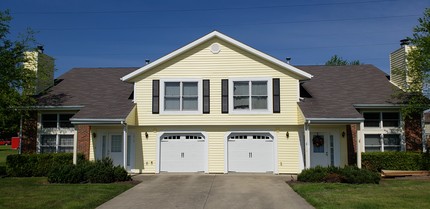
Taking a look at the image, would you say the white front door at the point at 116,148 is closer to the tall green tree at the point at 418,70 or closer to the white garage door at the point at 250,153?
the white garage door at the point at 250,153

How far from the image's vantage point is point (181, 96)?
20844 mm

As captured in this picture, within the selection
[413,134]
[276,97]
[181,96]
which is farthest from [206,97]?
[413,134]

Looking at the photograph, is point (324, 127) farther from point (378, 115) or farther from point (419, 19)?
point (419, 19)

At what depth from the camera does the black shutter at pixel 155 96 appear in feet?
68.0

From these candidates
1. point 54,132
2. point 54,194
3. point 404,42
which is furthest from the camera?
point 404,42

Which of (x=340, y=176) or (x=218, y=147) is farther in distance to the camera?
(x=218, y=147)

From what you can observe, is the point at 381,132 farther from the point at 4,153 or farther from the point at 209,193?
the point at 4,153

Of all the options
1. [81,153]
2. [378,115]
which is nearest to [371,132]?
[378,115]

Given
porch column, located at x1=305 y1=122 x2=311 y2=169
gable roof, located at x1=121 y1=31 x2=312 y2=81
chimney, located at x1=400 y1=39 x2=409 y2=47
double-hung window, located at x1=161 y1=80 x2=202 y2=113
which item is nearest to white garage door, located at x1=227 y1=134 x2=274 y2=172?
porch column, located at x1=305 y1=122 x2=311 y2=169

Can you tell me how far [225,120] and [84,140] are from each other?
25.4 ft

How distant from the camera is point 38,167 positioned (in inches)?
771

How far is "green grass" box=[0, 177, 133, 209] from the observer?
11616mm

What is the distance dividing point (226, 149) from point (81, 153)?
7513mm

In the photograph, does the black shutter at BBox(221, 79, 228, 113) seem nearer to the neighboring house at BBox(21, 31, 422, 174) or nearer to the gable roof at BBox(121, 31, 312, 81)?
the neighboring house at BBox(21, 31, 422, 174)
